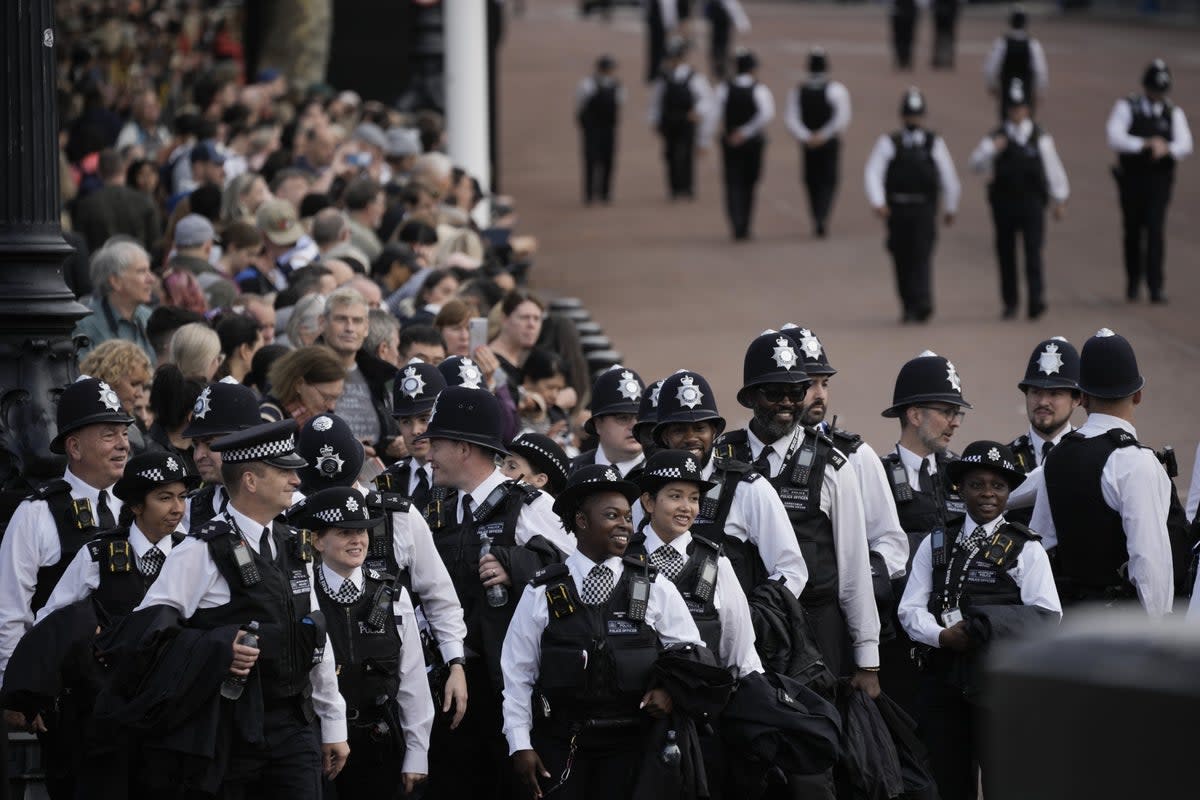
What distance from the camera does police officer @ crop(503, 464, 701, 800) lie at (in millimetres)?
7035

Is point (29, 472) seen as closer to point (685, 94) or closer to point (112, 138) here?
point (112, 138)

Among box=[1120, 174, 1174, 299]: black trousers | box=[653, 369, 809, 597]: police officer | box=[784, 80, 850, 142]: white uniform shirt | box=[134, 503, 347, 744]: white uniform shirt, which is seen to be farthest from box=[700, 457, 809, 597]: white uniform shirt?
box=[784, 80, 850, 142]: white uniform shirt

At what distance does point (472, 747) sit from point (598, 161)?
2265 centimetres

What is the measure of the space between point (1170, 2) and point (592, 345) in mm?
40866

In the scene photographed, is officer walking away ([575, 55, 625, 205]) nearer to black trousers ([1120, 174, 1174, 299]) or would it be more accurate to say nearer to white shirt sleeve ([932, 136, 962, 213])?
white shirt sleeve ([932, 136, 962, 213])

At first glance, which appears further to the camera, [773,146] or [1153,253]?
[773,146]

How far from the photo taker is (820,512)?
824cm

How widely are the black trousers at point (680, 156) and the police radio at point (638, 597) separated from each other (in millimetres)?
22684

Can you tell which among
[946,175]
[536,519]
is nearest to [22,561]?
[536,519]

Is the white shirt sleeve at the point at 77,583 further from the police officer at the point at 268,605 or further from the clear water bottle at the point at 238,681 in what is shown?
the clear water bottle at the point at 238,681

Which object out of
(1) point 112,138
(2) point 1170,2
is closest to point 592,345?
(1) point 112,138

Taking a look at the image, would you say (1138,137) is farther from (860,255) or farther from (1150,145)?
(860,255)

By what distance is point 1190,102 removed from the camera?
113 feet

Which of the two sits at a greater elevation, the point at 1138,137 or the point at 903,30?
the point at 903,30
